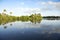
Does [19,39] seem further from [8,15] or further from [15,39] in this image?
[8,15]

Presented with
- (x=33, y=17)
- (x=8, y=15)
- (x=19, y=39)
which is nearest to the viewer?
(x=19, y=39)

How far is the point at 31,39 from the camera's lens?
63.6ft

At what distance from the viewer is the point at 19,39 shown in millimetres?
19250

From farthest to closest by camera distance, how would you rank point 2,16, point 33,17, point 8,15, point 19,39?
point 33,17 → point 8,15 → point 2,16 → point 19,39

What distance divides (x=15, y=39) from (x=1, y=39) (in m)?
2.14

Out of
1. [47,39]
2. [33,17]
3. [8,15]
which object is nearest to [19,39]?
[47,39]

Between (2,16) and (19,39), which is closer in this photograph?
(19,39)

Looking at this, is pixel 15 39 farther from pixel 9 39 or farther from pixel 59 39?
pixel 59 39

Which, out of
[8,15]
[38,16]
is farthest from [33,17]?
[8,15]

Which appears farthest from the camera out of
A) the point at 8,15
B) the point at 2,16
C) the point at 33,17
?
the point at 33,17

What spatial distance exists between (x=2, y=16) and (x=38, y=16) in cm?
3183

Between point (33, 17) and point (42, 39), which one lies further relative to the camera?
point (33, 17)

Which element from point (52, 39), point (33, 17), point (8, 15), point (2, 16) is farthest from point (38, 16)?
point (52, 39)

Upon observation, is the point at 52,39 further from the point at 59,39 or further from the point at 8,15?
the point at 8,15
